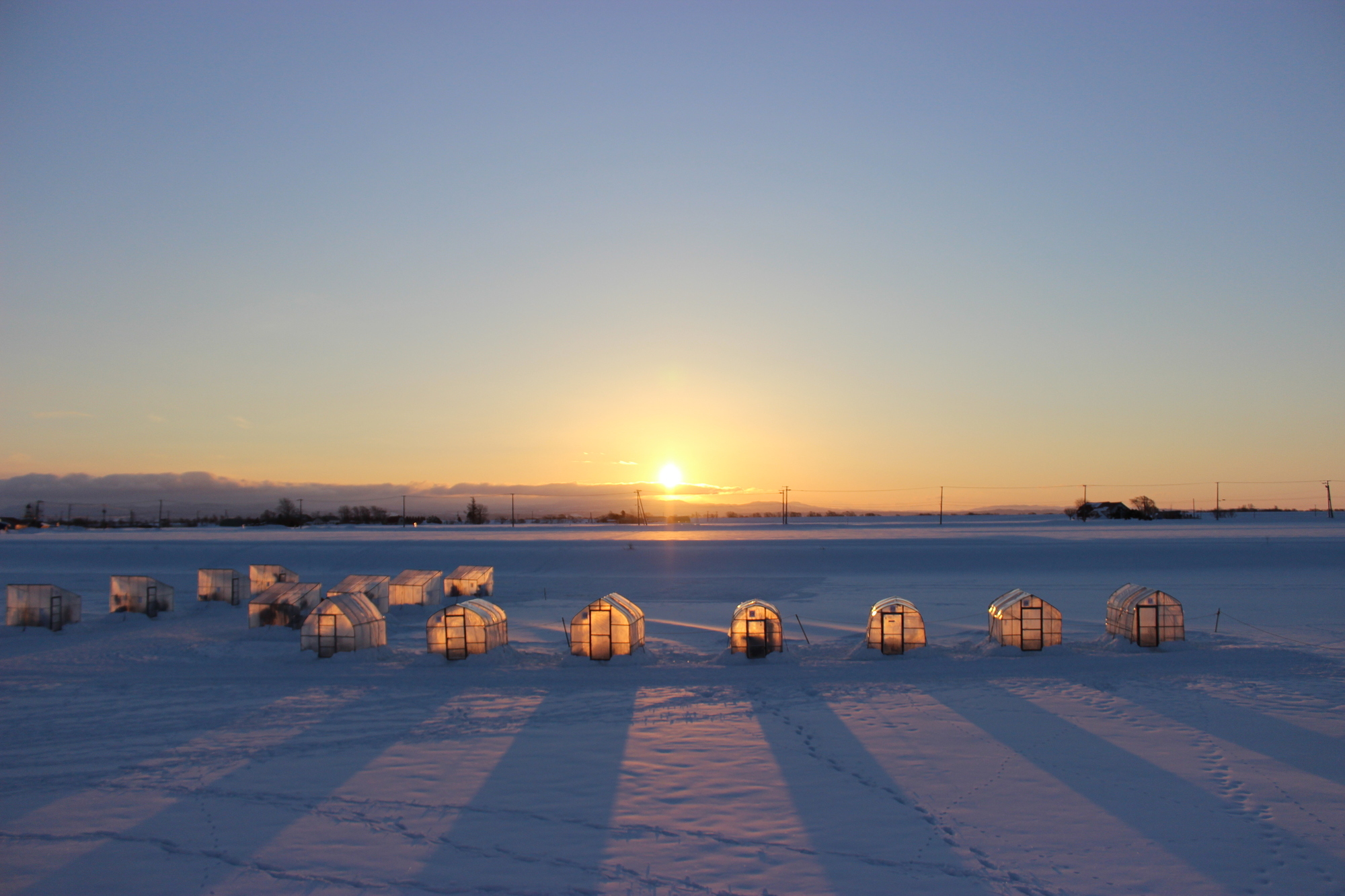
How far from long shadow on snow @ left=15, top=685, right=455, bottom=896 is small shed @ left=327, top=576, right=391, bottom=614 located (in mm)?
18173

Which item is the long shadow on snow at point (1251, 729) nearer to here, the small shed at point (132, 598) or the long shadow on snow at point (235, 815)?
the long shadow on snow at point (235, 815)

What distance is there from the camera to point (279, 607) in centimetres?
3047

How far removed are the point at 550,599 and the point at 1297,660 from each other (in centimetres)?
2906

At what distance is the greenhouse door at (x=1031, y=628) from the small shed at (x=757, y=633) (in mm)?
7366

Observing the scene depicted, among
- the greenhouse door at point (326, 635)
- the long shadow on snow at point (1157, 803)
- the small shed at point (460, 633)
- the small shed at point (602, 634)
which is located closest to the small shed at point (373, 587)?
the greenhouse door at point (326, 635)

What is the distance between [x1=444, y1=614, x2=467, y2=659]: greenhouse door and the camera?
23812 millimetres

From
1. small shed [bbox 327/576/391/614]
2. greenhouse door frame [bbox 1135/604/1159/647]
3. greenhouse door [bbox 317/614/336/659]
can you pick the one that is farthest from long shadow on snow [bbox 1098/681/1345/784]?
small shed [bbox 327/576/391/614]

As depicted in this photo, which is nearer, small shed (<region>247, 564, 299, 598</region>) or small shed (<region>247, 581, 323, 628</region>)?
small shed (<region>247, 581, 323, 628</region>)

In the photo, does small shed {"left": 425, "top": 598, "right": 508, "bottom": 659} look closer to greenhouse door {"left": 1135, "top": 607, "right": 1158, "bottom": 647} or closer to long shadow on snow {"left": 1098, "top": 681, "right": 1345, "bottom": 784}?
long shadow on snow {"left": 1098, "top": 681, "right": 1345, "bottom": 784}

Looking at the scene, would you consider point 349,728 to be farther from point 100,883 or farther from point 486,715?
point 100,883

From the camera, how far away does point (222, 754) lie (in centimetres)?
1446

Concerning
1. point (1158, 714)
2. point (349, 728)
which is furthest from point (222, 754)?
point (1158, 714)

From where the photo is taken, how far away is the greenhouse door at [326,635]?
79.6 ft

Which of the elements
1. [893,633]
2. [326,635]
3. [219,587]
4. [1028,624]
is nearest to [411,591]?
[219,587]
